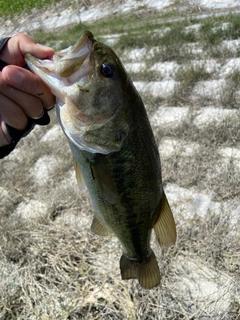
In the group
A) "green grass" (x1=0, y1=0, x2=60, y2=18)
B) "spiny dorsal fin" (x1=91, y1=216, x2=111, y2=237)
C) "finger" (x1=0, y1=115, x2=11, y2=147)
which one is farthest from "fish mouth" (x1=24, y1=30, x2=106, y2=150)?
"green grass" (x1=0, y1=0, x2=60, y2=18)

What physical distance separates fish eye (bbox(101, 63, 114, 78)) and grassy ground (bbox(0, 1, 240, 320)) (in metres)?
1.47

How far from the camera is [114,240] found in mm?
2734

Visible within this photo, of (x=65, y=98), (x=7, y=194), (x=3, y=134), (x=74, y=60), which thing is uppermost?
(x=74, y=60)

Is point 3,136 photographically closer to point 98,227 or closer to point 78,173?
point 78,173

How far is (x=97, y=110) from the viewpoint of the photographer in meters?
1.39

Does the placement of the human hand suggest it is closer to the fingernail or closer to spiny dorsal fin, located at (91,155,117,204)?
the fingernail

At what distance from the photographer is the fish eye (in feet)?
4.42

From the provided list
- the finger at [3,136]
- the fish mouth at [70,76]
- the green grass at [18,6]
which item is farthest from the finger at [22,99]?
the green grass at [18,6]

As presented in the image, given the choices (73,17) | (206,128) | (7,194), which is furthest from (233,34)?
(73,17)

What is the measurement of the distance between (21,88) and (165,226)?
0.77m

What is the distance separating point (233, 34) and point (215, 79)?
1305mm

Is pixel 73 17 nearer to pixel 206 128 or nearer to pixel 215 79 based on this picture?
pixel 215 79

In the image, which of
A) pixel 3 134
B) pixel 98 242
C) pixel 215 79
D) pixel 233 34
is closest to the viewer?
pixel 3 134

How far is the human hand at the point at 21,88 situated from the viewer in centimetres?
136
